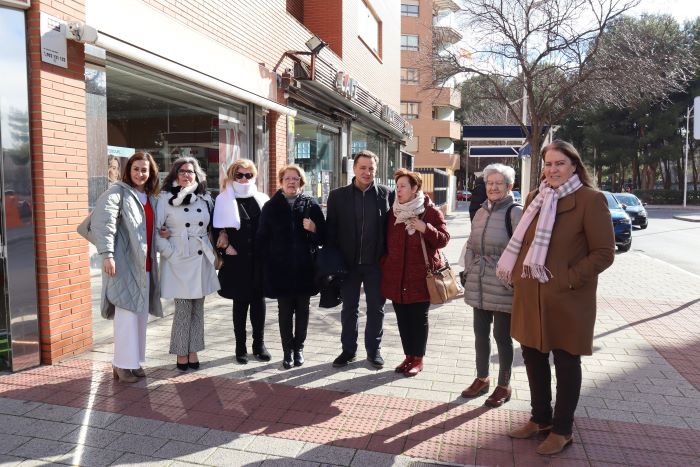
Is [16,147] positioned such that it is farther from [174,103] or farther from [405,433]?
[405,433]

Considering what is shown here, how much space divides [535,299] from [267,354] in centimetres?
270

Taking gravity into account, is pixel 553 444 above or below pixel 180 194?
below


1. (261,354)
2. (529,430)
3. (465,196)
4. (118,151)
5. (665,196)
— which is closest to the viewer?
(529,430)

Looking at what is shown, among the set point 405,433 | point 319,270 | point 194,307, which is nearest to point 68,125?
point 194,307

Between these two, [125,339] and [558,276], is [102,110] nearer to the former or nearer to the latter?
[125,339]

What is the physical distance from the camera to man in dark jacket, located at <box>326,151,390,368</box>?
484 centimetres

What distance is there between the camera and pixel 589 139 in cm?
4697

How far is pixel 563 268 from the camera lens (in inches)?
130

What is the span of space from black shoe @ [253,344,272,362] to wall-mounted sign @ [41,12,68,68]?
9.77 ft

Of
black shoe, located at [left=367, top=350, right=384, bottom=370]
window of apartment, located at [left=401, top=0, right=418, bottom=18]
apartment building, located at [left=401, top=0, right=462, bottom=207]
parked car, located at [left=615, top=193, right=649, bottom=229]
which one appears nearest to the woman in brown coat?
black shoe, located at [left=367, top=350, right=384, bottom=370]

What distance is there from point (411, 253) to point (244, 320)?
1.64 meters

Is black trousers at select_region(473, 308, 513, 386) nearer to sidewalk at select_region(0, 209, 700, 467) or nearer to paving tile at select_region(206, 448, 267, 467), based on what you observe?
sidewalk at select_region(0, 209, 700, 467)

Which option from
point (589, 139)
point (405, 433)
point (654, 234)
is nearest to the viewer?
point (405, 433)

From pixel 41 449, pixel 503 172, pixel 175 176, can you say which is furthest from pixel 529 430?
pixel 175 176
